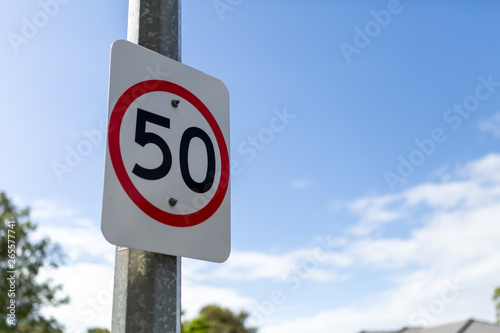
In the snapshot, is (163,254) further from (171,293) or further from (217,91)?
(217,91)

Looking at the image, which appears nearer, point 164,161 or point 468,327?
point 164,161

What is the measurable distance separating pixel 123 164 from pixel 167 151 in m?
A: 0.20

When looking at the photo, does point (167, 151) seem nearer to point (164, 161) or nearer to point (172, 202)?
point (164, 161)

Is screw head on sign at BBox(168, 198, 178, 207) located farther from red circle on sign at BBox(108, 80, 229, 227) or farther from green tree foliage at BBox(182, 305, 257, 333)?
green tree foliage at BBox(182, 305, 257, 333)

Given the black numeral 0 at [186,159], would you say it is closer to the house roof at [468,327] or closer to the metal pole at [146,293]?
the metal pole at [146,293]

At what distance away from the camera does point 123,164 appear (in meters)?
1.64

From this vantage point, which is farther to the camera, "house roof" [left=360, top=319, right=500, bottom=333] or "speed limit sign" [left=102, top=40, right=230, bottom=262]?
"house roof" [left=360, top=319, right=500, bottom=333]

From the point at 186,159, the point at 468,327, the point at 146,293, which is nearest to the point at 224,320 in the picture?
the point at 468,327

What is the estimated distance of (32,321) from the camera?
75.3 feet

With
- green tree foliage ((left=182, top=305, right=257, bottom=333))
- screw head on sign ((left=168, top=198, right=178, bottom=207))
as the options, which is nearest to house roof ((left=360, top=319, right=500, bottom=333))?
green tree foliage ((left=182, top=305, right=257, bottom=333))

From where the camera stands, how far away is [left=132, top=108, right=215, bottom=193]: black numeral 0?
172 centimetres

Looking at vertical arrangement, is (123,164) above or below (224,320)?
below

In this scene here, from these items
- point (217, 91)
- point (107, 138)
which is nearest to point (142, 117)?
point (107, 138)

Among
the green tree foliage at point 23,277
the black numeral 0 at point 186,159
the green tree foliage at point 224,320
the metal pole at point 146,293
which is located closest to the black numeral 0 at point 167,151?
the black numeral 0 at point 186,159
